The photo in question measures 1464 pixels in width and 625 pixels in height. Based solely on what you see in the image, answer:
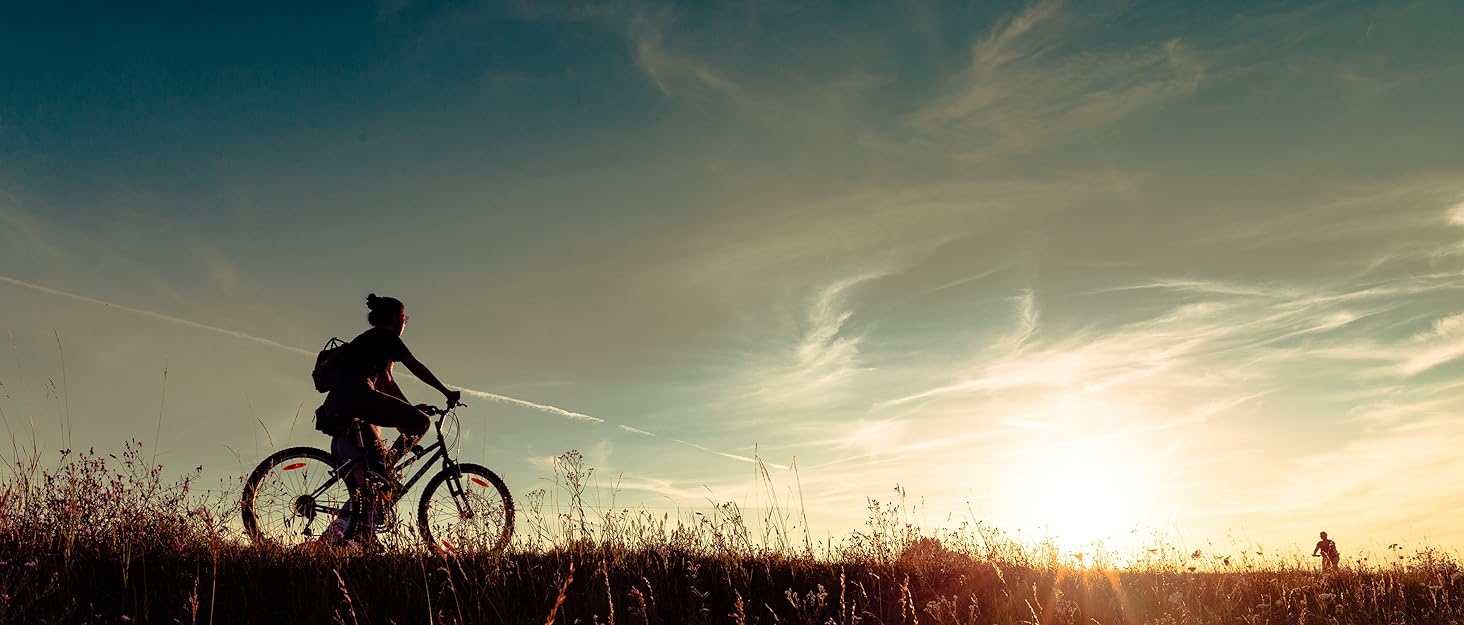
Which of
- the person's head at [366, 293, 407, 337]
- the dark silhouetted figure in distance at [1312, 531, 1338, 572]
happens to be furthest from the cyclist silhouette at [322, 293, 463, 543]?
the dark silhouetted figure in distance at [1312, 531, 1338, 572]

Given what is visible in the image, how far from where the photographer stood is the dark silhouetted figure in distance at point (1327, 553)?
11938mm

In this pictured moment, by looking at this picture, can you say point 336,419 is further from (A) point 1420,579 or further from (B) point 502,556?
(A) point 1420,579

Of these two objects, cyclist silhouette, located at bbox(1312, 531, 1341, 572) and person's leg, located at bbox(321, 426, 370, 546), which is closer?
person's leg, located at bbox(321, 426, 370, 546)

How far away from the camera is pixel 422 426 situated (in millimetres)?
9422

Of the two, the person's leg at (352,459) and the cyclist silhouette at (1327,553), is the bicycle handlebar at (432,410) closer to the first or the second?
the person's leg at (352,459)

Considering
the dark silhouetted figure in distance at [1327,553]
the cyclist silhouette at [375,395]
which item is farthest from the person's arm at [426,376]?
Answer: the dark silhouetted figure in distance at [1327,553]

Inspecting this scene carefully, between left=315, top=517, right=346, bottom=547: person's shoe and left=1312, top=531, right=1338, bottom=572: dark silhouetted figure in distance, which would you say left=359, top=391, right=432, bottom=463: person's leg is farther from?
left=1312, top=531, right=1338, bottom=572: dark silhouetted figure in distance

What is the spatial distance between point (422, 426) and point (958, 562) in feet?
18.5

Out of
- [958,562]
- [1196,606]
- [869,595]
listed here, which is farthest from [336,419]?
[1196,606]

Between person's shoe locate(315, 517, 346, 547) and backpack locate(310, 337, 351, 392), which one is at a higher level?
backpack locate(310, 337, 351, 392)

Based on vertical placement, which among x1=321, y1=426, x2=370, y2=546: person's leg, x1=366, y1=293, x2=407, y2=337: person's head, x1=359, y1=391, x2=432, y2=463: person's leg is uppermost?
x1=366, y1=293, x2=407, y2=337: person's head

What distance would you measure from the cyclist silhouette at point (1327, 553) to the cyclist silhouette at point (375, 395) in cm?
1097

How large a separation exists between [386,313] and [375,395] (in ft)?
2.78

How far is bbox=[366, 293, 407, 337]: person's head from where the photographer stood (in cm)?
933
